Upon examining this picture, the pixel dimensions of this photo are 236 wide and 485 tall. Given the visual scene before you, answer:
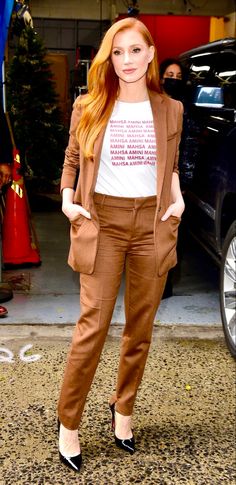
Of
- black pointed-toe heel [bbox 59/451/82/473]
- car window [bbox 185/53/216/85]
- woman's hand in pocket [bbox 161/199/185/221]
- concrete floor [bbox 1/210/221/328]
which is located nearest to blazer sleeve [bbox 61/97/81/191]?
woman's hand in pocket [bbox 161/199/185/221]

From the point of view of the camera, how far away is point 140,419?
3.14 m

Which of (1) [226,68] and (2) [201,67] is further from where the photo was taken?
(2) [201,67]

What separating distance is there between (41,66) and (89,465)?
25.6 ft

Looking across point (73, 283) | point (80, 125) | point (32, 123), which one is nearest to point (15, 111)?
point (32, 123)

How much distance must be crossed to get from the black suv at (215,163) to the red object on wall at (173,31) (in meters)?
11.6

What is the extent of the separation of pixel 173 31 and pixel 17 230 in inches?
498

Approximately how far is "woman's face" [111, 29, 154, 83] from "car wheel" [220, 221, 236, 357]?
1640mm

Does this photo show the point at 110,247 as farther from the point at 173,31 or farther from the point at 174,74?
the point at 173,31

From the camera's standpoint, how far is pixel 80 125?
2.43 metres

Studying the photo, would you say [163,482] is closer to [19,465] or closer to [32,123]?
[19,465]

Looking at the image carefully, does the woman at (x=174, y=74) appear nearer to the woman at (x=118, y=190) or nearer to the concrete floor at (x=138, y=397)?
the concrete floor at (x=138, y=397)

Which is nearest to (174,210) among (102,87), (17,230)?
(102,87)

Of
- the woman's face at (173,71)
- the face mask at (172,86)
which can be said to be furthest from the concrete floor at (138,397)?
the woman's face at (173,71)

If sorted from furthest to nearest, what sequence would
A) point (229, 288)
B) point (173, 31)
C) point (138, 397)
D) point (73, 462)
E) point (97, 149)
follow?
point (173, 31)
point (229, 288)
point (138, 397)
point (73, 462)
point (97, 149)
